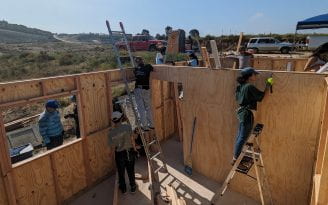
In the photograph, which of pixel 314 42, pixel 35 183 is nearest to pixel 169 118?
pixel 35 183

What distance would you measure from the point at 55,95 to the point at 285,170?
14.3 feet

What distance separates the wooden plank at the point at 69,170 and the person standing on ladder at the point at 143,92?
→ 1.75 metres

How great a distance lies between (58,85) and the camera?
4.38 meters

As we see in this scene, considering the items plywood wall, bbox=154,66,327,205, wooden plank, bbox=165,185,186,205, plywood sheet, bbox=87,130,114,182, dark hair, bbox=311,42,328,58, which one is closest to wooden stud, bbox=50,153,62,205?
plywood sheet, bbox=87,130,114,182

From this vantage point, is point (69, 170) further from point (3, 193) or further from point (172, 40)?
point (172, 40)

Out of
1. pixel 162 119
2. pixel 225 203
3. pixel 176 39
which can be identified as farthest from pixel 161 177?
pixel 176 39

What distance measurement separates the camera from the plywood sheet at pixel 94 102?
16.0 ft

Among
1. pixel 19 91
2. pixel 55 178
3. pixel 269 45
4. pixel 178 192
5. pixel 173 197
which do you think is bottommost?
pixel 178 192

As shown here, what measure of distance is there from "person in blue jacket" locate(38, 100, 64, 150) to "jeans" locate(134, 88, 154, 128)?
190 cm

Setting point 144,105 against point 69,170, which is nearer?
point 69,170

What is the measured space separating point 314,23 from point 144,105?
894 cm

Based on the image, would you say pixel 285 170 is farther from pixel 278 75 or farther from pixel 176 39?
pixel 176 39

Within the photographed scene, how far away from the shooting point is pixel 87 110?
4980mm

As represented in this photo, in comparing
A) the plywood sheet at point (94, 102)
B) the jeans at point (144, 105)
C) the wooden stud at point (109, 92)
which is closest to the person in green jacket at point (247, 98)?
the jeans at point (144, 105)
